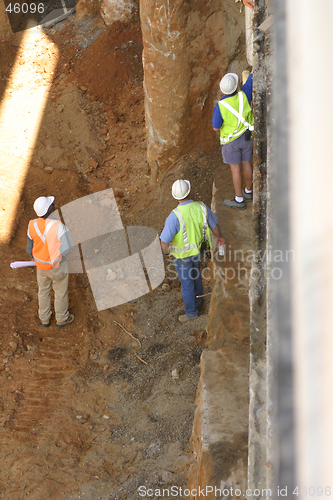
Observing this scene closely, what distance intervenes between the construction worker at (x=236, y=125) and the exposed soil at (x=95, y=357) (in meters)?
1.09

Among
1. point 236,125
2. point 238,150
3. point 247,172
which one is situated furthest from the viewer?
point 247,172

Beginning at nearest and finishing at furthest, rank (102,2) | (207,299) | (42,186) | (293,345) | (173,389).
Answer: (293,345)
(173,389)
(207,299)
(42,186)
(102,2)

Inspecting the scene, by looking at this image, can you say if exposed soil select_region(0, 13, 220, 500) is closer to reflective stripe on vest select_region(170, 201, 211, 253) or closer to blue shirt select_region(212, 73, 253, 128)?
reflective stripe on vest select_region(170, 201, 211, 253)

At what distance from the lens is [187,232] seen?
191 inches

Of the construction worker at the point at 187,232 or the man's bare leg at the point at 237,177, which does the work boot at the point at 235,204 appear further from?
the construction worker at the point at 187,232

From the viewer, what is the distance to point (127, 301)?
21.4 ft

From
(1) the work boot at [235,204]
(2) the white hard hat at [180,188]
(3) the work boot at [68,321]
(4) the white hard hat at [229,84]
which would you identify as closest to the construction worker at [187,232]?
(2) the white hard hat at [180,188]

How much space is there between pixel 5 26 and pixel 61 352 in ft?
31.8

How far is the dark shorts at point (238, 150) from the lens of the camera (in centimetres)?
509

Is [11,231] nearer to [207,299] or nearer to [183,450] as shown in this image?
[207,299]

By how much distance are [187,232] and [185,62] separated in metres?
2.80

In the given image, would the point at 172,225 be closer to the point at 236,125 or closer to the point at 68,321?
the point at 236,125

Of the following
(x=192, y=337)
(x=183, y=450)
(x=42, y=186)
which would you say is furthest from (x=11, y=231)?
(x=183, y=450)

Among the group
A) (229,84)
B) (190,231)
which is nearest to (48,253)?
(190,231)
